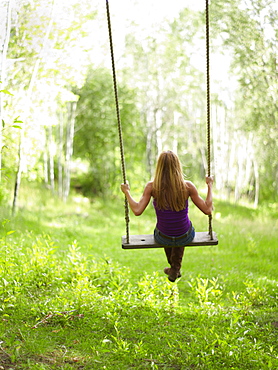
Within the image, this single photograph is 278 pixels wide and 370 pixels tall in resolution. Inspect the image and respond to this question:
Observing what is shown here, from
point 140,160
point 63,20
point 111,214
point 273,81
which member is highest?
point 63,20

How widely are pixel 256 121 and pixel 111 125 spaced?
466cm

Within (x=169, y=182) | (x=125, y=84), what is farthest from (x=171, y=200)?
(x=125, y=84)

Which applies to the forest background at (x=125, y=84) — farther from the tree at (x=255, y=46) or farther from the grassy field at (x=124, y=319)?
the grassy field at (x=124, y=319)

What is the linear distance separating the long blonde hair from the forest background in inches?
117

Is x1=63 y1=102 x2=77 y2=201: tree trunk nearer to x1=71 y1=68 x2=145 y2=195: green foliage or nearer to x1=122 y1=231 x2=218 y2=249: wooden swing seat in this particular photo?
x1=71 y1=68 x2=145 y2=195: green foliage

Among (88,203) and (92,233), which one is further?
(88,203)

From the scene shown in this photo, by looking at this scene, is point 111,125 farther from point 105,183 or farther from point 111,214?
point 111,214

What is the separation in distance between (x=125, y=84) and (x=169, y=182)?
11.4m

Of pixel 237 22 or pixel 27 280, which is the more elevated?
pixel 237 22

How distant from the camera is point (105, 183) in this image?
14016mm

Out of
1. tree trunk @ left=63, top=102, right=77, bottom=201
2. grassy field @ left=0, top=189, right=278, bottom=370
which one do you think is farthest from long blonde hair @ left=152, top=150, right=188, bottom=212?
tree trunk @ left=63, top=102, right=77, bottom=201

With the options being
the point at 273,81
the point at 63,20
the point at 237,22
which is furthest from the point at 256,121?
the point at 63,20

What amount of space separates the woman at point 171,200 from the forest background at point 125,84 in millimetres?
2985

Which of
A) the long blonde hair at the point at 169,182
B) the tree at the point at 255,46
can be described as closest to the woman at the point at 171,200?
the long blonde hair at the point at 169,182
